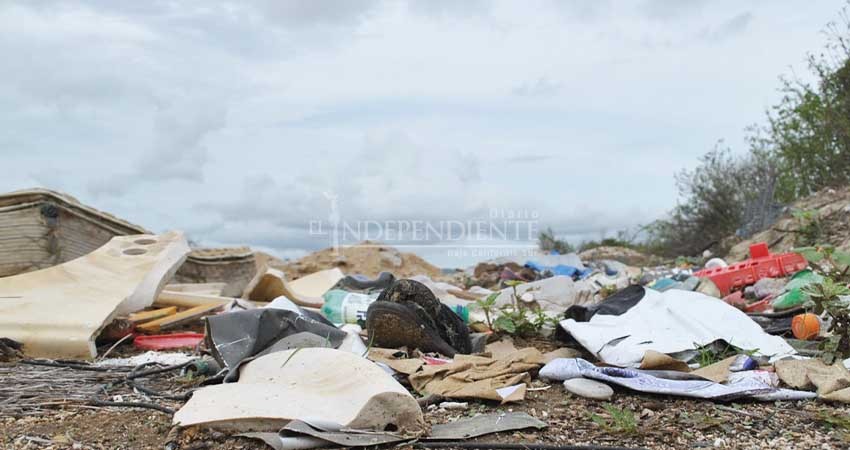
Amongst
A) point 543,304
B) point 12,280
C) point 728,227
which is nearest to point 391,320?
point 543,304

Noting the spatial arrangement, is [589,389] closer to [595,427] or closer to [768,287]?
[595,427]

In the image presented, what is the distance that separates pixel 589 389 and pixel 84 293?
2869mm

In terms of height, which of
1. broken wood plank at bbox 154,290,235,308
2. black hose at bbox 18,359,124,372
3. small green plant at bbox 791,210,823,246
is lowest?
black hose at bbox 18,359,124,372

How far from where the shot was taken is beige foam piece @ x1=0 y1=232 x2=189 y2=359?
3463 millimetres

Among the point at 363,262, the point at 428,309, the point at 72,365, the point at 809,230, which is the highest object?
the point at 809,230

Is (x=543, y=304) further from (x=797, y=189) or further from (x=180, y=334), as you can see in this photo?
(x=797, y=189)

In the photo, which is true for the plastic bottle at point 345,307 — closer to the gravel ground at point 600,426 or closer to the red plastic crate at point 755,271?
the gravel ground at point 600,426

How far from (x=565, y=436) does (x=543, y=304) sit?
2840mm

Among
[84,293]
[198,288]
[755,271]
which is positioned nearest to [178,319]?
[84,293]

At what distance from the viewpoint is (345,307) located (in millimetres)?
4020

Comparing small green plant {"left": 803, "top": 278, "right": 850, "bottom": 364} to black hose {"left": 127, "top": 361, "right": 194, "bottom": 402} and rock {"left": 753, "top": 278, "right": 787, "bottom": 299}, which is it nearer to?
rock {"left": 753, "top": 278, "right": 787, "bottom": 299}

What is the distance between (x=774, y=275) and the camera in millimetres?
5039

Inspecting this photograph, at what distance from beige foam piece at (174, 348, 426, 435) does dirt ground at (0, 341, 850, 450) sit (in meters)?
0.06

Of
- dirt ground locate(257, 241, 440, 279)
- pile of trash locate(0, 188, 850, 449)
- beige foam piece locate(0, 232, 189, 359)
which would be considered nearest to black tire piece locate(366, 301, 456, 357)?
pile of trash locate(0, 188, 850, 449)
